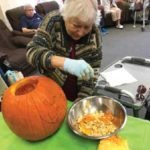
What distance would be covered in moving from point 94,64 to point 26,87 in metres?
0.38

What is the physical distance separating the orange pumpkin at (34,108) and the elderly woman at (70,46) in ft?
0.33

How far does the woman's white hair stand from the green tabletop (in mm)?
420

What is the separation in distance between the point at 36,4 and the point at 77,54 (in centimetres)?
334

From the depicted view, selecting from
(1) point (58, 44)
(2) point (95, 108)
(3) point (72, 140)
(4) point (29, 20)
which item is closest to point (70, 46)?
(1) point (58, 44)

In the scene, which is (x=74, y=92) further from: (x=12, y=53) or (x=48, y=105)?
(x=12, y=53)

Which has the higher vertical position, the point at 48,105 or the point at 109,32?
the point at 48,105

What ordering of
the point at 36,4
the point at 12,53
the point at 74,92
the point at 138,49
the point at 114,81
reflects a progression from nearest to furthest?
the point at 74,92, the point at 114,81, the point at 12,53, the point at 138,49, the point at 36,4

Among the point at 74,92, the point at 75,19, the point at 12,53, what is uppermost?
the point at 75,19

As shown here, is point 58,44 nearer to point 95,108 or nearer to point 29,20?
point 95,108

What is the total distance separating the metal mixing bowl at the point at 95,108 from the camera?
0.85 m

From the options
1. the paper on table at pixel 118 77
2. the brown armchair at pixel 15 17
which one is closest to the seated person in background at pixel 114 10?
the brown armchair at pixel 15 17

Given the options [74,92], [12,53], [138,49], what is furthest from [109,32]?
[74,92]

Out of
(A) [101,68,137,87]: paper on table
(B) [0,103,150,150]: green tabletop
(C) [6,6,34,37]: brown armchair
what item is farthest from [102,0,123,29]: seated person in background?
(B) [0,103,150,150]: green tabletop

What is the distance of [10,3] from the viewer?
3.72 meters
